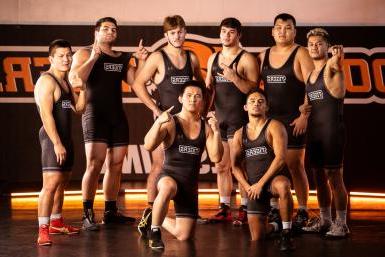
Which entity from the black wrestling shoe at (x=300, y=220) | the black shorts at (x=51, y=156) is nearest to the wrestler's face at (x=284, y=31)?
the black wrestling shoe at (x=300, y=220)

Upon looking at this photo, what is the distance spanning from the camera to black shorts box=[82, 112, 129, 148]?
657 cm

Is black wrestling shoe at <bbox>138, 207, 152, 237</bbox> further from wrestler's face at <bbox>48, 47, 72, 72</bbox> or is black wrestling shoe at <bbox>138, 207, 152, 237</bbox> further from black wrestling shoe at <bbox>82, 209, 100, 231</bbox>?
wrestler's face at <bbox>48, 47, 72, 72</bbox>

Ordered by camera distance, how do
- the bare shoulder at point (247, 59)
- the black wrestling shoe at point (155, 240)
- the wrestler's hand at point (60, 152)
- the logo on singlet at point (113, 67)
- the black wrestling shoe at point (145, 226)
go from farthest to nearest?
1. the bare shoulder at point (247, 59)
2. the logo on singlet at point (113, 67)
3. the black wrestling shoe at point (145, 226)
4. the wrestler's hand at point (60, 152)
5. the black wrestling shoe at point (155, 240)

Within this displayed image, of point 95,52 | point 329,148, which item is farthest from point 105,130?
point 329,148

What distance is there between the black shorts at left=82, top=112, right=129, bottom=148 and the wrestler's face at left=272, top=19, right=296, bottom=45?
1484mm

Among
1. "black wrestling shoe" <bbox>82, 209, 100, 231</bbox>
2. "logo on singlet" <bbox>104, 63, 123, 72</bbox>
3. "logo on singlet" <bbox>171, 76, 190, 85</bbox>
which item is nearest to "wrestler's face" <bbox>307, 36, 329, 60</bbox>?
"logo on singlet" <bbox>171, 76, 190, 85</bbox>

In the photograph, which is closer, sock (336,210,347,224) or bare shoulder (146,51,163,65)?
sock (336,210,347,224)

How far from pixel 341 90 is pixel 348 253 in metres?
1.32

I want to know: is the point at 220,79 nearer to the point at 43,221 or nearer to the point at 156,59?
the point at 156,59

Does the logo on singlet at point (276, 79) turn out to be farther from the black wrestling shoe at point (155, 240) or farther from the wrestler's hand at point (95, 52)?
the black wrestling shoe at point (155, 240)

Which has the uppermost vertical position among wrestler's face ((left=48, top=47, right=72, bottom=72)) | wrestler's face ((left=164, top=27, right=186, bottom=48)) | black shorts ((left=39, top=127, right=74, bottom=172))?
wrestler's face ((left=164, top=27, right=186, bottom=48))

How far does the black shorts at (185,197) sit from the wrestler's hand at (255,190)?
42 centimetres

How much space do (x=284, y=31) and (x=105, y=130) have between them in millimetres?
1711

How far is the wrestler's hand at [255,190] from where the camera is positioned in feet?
19.4
